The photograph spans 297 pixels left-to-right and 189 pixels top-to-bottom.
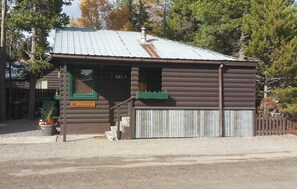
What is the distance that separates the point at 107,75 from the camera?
1527cm

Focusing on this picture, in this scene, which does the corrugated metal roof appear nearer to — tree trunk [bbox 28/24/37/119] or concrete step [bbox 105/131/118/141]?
concrete step [bbox 105/131/118/141]

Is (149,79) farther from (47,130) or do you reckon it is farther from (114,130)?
(47,130)

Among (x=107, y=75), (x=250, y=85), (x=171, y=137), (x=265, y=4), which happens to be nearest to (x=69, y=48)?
(x=107, y=75)

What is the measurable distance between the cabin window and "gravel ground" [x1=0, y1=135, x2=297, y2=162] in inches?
123

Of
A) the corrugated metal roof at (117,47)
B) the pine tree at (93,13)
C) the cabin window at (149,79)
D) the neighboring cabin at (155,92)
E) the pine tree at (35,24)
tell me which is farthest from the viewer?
the pine tree at (93,13)

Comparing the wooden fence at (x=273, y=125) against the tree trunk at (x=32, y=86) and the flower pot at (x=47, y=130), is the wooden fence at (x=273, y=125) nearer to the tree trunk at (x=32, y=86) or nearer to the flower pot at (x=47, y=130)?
the flower pot at (x=47, y=130)

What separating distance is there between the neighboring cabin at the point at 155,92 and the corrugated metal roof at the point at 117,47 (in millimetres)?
40

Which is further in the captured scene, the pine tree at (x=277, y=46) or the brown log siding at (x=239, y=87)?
the pine tree at (x=277, y=46)

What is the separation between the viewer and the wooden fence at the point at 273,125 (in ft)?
48.3

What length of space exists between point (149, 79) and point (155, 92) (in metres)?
1.78

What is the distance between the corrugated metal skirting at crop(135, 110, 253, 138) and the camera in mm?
13484

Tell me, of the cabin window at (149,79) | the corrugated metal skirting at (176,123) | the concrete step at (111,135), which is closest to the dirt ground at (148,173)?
the concrete step at (111,135)

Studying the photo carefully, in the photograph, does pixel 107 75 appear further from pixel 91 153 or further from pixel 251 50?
pixel 251 50

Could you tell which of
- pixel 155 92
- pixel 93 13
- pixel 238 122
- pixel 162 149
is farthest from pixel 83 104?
pixel 93 13
